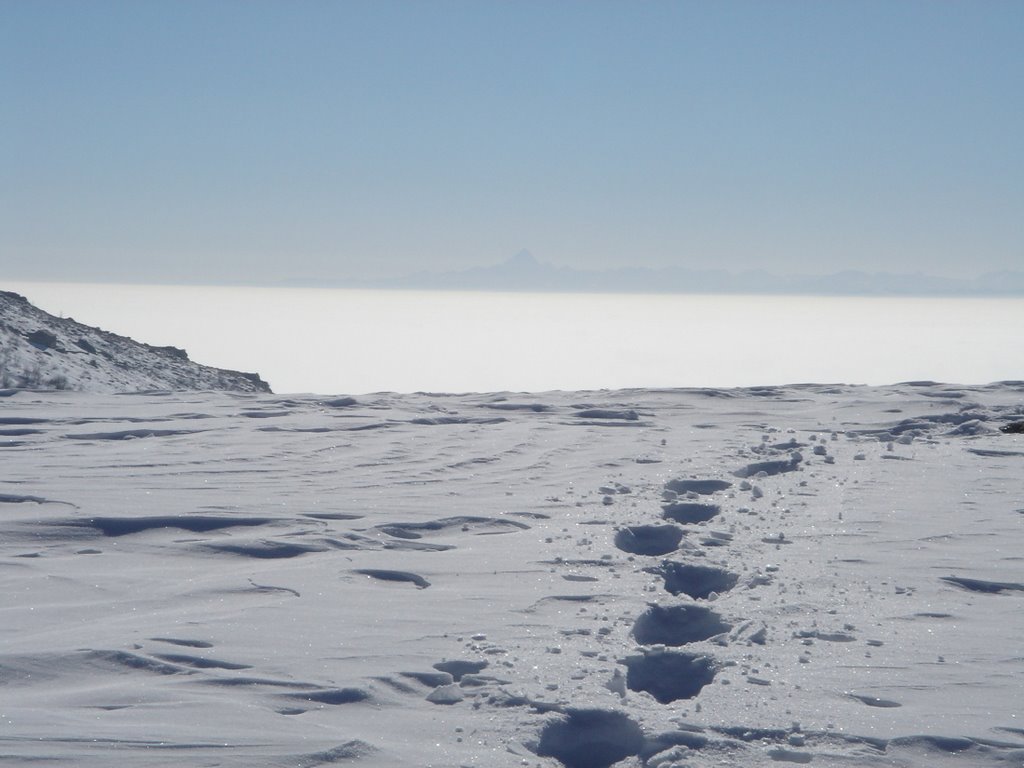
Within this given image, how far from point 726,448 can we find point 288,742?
6996mm

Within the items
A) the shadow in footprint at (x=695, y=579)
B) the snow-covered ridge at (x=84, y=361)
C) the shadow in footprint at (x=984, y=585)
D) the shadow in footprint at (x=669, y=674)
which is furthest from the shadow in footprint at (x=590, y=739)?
the snow-covered ridge at (x=84, y=361)

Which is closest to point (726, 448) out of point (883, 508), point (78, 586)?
point (883, 508)

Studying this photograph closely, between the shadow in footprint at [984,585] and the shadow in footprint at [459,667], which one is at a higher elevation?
the shadow in footprint at [984,585]

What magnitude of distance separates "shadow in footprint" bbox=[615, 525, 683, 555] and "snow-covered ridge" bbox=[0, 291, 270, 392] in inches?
394

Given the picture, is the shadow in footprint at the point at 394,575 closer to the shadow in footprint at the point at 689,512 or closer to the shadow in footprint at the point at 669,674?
the shadow in footprint at the point at 669,674

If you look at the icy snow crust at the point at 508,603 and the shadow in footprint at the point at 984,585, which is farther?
the shadow in footprint at the point at 984,585

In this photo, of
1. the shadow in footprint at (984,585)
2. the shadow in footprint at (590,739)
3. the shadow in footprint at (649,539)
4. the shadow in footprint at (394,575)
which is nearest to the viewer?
the shadow in footprint at (590,739)

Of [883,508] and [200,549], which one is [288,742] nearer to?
[200,549]

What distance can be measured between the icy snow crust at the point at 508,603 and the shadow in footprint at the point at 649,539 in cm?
3

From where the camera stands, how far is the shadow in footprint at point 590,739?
3.32 m

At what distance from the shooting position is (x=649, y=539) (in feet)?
20.2

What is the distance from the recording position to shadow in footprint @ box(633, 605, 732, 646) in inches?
175

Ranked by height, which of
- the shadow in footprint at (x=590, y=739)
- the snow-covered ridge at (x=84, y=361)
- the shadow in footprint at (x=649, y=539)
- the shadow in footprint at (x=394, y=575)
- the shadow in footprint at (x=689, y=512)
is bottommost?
the shadow in footprint at (x=590, y=739)

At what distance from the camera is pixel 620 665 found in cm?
402
